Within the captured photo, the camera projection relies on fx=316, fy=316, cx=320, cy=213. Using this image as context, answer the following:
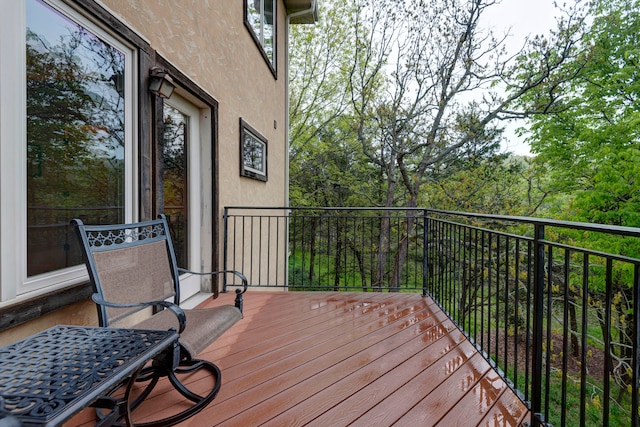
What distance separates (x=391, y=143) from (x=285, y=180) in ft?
10.6

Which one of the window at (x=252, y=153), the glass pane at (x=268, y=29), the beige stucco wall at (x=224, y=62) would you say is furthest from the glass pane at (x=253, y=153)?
the glass pane at (x=268, y=29)

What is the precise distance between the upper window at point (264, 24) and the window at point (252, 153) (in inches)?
53.1

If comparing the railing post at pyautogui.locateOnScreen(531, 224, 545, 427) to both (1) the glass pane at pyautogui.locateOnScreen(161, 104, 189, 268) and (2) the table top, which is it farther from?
(1) the glass pane at pyautogui.locateOnScreen(161, 104, 189, 268)

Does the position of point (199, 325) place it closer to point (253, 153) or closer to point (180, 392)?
point (180, 392)

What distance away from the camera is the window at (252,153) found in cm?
411

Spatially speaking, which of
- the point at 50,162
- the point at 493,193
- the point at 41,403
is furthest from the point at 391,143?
the point at 41,403

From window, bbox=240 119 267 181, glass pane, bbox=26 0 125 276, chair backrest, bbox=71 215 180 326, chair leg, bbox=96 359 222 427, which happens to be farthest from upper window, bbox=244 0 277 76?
chair leg, bbox=96 359 222 427

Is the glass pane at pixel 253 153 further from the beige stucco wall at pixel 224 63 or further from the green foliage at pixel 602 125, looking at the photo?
the green foliage at pixel 602 125

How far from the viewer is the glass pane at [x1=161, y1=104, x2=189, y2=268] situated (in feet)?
8.74

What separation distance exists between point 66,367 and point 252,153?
402 cm

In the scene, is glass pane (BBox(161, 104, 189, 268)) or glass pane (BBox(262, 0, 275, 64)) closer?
glass pane (BBox(161, 104, 189, 268))

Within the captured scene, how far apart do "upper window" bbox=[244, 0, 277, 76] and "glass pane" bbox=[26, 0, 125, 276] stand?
281 cm

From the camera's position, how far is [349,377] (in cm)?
184

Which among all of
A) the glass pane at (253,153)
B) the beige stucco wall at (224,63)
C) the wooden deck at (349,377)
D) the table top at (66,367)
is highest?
the beige stucco wall at (224,63)
